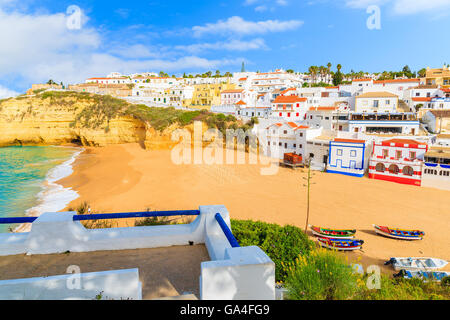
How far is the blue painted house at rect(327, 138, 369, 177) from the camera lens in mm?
30188

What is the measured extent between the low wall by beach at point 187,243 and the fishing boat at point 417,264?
1073 centimetres

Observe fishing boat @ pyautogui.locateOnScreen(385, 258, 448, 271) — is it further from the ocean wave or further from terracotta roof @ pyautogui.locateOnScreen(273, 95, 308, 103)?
terracotta roof @ pyautogui.locateOnScreen(273, 95, 308, 103)

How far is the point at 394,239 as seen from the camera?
53.1 ft

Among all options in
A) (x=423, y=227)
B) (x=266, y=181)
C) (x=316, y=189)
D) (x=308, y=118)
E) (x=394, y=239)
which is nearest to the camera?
(x=394, y=239)

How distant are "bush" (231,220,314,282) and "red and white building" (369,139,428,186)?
21.4 m

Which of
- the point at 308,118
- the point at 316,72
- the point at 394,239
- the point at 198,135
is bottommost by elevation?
the point at 394,239

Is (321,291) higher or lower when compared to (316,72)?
lower

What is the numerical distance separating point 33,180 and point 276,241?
2881cm

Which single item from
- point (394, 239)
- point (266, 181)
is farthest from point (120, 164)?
point (394, 239)

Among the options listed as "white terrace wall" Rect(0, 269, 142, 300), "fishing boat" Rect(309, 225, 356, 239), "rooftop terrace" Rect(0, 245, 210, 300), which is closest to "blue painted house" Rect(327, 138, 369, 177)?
"fishing boat" Rect(309, 225, 356, 239)

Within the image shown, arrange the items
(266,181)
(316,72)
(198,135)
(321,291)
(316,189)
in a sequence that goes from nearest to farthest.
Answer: (321,291)
(316,189)
(266,181)
(198,135)
(316,72)

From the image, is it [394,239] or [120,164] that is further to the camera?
[120,164]

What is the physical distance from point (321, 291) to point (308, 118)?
4362 cm
